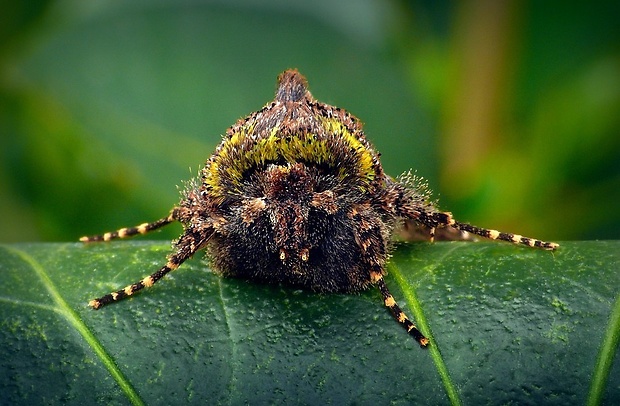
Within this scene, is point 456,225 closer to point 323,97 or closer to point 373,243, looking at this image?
point 373,243

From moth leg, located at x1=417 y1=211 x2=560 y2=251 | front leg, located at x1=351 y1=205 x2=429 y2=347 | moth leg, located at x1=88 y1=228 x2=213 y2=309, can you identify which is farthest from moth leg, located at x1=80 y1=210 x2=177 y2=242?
moth leg, located at x1=417 y1=211 x2=560 y2=251

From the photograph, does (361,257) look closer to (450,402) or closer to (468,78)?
(450,402)

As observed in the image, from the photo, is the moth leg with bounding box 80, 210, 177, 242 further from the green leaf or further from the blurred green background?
the blurred green background

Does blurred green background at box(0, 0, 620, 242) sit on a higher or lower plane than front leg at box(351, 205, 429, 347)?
higher

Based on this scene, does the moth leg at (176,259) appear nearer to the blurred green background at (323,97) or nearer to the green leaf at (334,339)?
the green leaf at (334,339)

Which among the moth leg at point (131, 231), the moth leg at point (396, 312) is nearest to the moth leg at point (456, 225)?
the moth leg at point (396, 312)
